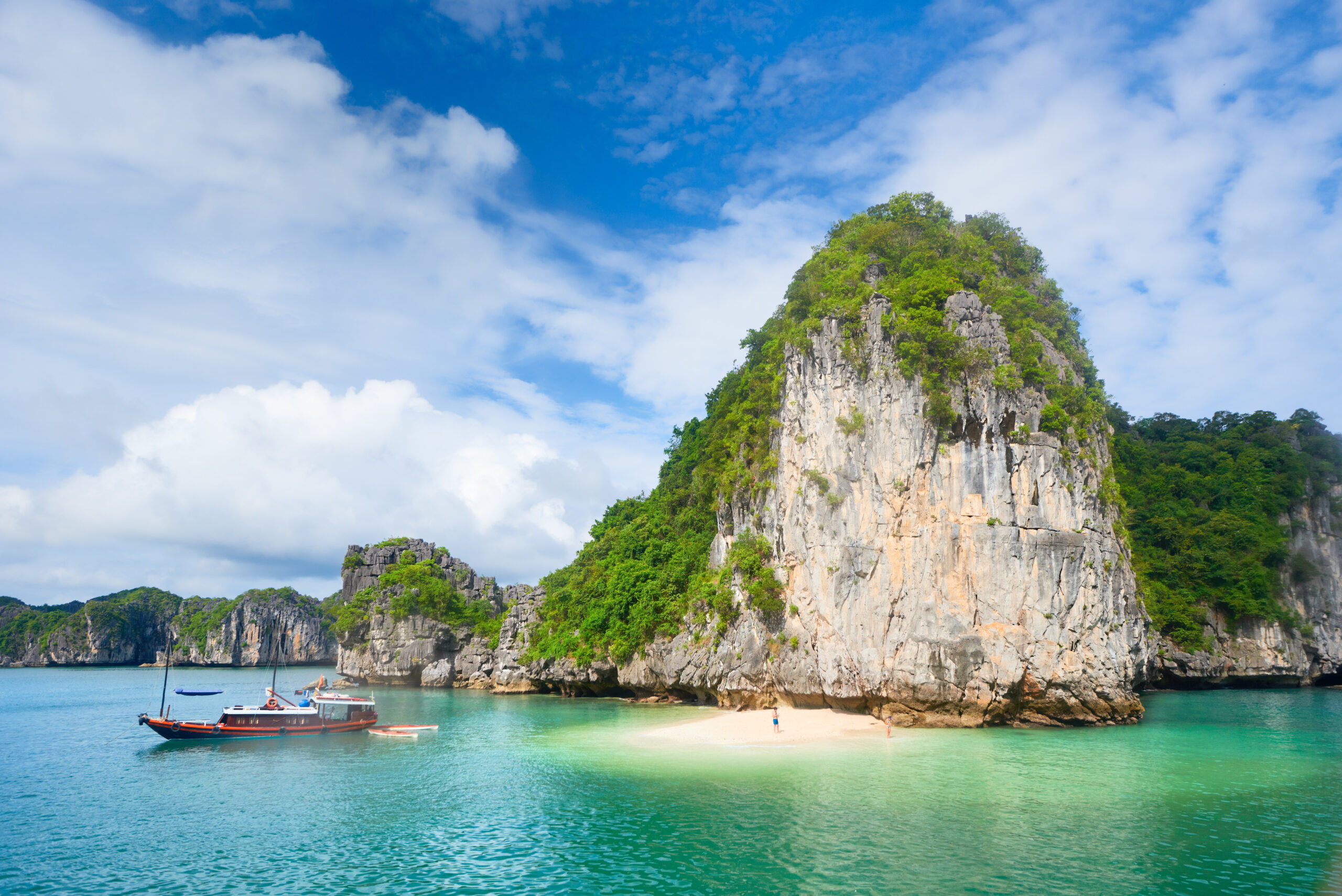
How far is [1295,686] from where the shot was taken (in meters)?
55.4

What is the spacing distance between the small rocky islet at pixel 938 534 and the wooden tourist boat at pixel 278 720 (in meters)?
18.2

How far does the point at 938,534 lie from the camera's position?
32.8m

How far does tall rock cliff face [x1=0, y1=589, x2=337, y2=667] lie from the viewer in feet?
388

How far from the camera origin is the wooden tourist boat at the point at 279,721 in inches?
1242

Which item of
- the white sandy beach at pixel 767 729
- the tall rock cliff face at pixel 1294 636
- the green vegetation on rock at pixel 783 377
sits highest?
the green vegetation on rock at pixel 783 377

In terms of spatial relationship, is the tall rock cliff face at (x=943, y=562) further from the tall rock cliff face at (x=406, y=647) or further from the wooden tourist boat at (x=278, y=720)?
the tall rock cliff face at (x=406, y=647)

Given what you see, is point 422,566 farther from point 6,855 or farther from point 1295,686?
point 1295,686

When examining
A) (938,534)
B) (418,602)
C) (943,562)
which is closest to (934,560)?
(943,562)

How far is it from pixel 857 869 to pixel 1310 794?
15960 millimetres

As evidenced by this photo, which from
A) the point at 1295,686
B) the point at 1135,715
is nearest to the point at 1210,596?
the point at 1295,686

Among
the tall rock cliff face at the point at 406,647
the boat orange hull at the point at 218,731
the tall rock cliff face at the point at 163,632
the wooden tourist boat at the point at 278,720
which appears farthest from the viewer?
the tall rock cliff face at the point at 163,632

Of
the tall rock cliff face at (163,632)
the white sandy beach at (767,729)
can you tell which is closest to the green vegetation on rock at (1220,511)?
the white sandy beach at (767,729)

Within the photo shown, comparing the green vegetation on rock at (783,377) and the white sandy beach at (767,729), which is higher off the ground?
the green vegetation on rock at (783,377)

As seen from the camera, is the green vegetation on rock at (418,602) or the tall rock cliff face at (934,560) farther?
the green vegetation on rock at (418,602)
